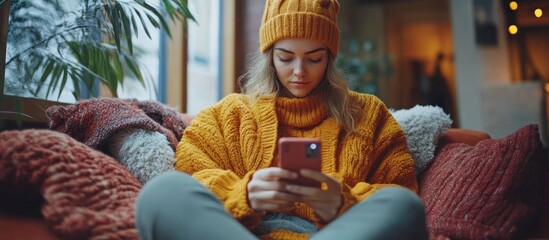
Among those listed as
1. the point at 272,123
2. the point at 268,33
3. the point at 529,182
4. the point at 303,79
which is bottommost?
the point at 529,182

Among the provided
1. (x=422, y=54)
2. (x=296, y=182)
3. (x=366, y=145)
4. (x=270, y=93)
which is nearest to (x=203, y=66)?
(x=270, y=93)

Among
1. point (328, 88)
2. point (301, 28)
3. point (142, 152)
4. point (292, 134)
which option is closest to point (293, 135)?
point (292, 134)

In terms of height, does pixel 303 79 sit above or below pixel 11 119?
above

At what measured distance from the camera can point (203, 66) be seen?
279 cm

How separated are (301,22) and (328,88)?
0.21 metres

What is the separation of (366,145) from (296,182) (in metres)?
0.34

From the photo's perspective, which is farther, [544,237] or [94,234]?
[544,237]

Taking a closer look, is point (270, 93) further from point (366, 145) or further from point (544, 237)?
point (544, 237)

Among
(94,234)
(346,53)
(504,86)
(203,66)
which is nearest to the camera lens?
(94,234)

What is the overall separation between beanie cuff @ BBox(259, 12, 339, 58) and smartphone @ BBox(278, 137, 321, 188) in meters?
0.39

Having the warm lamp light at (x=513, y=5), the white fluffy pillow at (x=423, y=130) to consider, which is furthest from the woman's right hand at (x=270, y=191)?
the warm lamp light at (x=513, y=5)

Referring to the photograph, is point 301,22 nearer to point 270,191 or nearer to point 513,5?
point 270,191

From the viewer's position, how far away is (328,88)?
1294 mm

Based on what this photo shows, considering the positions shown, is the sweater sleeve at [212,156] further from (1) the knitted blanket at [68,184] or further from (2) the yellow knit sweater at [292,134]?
(1) the knitted blanket at [68,184]
